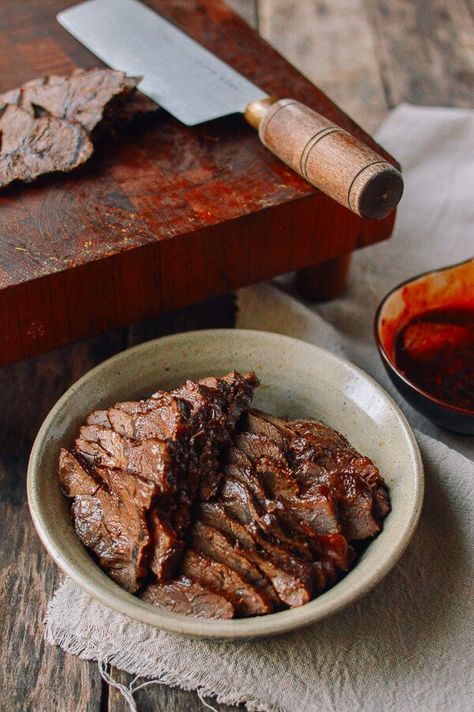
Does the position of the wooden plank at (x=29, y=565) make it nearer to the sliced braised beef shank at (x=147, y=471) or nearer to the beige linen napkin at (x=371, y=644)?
the beige linen napkin at (x=371, y=644)

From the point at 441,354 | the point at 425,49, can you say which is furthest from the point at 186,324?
the point at 425,49

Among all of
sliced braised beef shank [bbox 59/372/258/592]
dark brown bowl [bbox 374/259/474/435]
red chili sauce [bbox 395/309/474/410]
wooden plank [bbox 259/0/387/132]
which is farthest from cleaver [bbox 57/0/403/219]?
wooden plank [bbox 259/0/387/132]

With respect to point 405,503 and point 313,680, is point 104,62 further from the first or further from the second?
point 313,680

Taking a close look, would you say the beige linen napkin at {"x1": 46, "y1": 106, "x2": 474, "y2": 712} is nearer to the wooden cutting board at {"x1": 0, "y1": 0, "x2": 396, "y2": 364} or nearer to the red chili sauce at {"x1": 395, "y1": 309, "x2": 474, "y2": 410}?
the red chili sauce at {"x1": 395, "y1": 309, "x2": 474, "y2": 410}

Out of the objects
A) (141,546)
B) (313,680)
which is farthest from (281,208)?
(313,680)

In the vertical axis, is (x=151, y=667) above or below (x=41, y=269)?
below

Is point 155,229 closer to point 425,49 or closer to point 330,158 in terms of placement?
point 330,158
